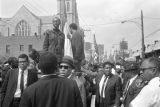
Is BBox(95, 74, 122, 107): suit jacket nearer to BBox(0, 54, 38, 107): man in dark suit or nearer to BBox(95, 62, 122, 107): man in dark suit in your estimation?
BBox(95, 62, 122, 107): man in dark suit

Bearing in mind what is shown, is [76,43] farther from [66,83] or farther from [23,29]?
[23,29]

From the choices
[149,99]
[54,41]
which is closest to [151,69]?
[149,99]

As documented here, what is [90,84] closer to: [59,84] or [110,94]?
[110,94]

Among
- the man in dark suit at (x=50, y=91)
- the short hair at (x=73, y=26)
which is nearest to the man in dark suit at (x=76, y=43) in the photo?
the short hair at (x=73, y=26)

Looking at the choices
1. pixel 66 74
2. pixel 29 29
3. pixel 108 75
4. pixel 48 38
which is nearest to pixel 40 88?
pixel 66 74

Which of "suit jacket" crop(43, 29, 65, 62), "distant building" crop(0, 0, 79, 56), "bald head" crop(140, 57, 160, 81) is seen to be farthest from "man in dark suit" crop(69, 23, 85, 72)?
"distant building" crop(0, 0, 79, 56)

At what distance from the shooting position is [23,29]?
92188 mm

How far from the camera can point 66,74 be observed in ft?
18.4

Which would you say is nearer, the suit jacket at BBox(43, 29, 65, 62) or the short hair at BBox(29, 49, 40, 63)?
the suit jacket at BBox(43, 29, 65, 62)

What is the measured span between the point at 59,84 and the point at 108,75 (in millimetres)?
4434

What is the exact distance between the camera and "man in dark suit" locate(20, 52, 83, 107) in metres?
3.54

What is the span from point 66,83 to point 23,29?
9051cm

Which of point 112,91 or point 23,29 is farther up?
point 23,29

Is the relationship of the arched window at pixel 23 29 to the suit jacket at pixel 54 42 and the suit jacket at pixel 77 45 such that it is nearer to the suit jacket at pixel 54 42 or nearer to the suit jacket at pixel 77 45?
the suit jacket at pixel 77 45
